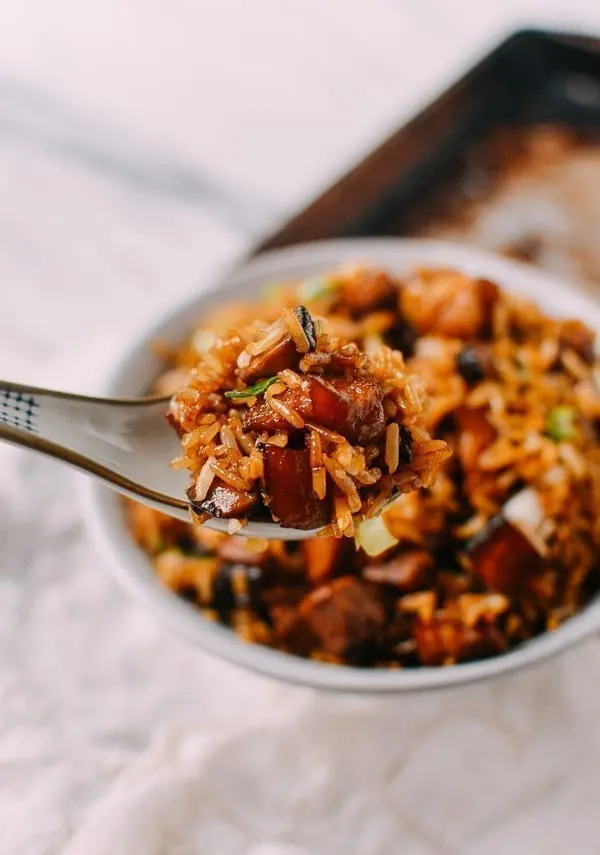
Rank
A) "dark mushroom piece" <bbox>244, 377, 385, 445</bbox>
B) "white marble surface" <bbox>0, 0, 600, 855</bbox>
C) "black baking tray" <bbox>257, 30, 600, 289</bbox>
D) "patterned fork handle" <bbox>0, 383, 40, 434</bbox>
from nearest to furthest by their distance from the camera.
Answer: "dark mushroom piece" <bbox>244, 377, 385, 445</bbox>
"patterned fork handle" <bbox>0, 383, 40, 434</bbox>
"white marble surface" <bbox>0, 0, 600, 855</bbox>
"black baking tray" <bbox>257, 30, 600, 289</bbox>

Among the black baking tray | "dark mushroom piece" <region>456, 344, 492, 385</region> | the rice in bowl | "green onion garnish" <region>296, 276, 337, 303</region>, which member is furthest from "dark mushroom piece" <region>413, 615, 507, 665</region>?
the black baking tray

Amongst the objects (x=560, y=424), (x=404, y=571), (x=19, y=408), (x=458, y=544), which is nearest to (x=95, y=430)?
(x=19, y=408)

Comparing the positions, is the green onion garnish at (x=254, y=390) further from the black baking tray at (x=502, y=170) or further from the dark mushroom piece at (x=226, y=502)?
the black baking tray at (x=502, y=170)

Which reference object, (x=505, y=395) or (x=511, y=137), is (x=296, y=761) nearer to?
(x=505, y=395)

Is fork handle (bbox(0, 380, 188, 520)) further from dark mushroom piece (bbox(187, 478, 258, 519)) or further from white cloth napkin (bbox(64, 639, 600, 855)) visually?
white cloth napkin (bbox(64, 639, 600, 855))

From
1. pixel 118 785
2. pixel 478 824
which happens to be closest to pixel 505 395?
pixel 478 824

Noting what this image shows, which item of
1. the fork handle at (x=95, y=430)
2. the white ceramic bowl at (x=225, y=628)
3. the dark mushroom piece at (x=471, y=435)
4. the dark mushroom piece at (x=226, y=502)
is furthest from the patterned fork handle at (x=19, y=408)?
the dark mushroom piece at (x=471, y=435)
